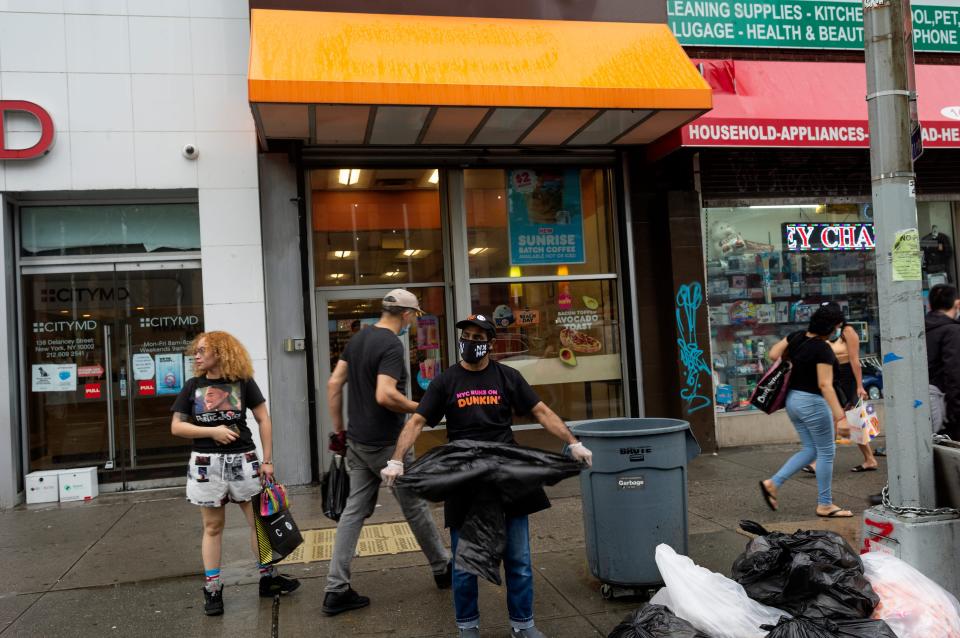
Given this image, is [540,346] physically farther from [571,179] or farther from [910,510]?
[910,510]

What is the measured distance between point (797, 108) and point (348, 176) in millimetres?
5351

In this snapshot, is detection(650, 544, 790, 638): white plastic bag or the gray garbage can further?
the gray garbage can

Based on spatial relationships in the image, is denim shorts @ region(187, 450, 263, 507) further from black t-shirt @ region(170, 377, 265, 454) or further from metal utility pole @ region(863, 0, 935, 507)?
metal utility pole @ region(863, 0, 935, 507)

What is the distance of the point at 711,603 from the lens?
141 inches

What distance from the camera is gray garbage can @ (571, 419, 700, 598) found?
4.43 m

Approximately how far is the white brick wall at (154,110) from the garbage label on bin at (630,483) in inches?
189

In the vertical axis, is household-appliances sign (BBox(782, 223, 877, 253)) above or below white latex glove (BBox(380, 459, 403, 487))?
above

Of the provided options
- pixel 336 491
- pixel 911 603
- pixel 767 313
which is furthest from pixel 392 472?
pixel 767 313

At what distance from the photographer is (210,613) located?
4.53 meters

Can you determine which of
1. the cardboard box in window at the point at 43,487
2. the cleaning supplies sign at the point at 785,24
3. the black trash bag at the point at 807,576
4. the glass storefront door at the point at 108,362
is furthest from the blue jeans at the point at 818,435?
the cardboard box in window at the point at 43,487

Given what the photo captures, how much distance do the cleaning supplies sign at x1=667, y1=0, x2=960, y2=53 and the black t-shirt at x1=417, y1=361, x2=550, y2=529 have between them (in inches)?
261

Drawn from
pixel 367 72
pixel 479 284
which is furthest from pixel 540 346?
pixel 367 72

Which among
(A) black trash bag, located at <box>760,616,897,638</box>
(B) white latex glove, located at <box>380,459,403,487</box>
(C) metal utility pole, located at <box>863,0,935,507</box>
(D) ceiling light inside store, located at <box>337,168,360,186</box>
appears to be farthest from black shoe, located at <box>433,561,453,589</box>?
(D) ceiling light inside store, located at <box>337,168,360,186</box>

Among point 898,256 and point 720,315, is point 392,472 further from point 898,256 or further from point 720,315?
point 720,315
